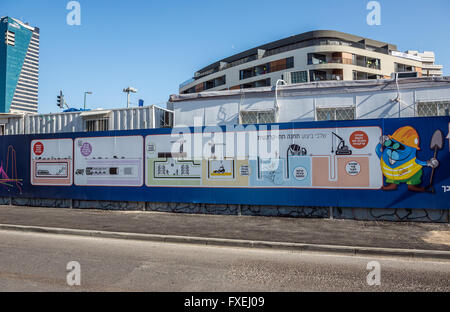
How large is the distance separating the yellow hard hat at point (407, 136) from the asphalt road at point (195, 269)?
4.57 metres

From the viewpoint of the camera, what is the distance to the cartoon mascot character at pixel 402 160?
9.62m

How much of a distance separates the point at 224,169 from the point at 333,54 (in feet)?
174

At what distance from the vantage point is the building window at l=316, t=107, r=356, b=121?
12.0 m

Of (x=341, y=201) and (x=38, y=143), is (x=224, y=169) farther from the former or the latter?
(x=38, y=143)

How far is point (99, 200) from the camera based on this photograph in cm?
1285

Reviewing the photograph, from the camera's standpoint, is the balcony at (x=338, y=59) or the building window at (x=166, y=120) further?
the balcony at (x=338, y=59)

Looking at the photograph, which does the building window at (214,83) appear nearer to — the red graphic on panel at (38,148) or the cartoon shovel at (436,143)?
the red graphic on panel at (38,148)

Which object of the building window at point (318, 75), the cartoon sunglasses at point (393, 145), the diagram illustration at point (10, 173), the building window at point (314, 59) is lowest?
the diagram illustration at point (10, 173)

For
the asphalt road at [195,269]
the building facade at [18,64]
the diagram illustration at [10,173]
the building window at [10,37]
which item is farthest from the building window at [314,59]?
the building window at [10,37]

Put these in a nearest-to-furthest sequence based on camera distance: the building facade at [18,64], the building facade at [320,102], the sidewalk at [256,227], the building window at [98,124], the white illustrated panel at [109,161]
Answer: the sidewalk at [256,227], the building facade at [320,102], the white illustrated panel at [109,161], the building window at [98,124], the building facade at [18,64]

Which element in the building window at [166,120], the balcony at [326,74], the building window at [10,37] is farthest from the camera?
the building window at [10,37]

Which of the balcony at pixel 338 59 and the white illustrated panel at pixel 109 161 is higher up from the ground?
the balcony at pixel 338 59

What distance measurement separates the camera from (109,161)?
12.7 meters
